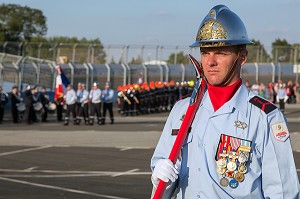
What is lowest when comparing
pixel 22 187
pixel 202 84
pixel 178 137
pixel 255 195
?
pixel 22 187

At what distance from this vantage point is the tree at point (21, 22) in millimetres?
89312

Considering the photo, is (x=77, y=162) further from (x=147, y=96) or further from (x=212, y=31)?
(x=147, y=96)

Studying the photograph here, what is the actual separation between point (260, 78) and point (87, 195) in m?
47.0

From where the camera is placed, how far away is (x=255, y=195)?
4.14 metres

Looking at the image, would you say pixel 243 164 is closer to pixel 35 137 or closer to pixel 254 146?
pixel 254 146

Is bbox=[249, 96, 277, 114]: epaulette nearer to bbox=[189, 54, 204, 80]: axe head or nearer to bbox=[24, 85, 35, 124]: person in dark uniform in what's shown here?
bbox=[189, 54, 204, 80]: axe head

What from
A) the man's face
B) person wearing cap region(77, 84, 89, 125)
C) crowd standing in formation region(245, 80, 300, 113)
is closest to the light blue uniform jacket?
the man's face

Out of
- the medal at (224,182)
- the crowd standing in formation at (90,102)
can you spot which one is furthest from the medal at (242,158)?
the crowd standing in formation at (90,102)

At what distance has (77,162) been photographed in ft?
59.0

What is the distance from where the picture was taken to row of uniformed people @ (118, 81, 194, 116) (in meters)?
41.7

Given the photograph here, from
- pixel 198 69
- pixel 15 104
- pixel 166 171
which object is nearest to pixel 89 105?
pixel 15 104

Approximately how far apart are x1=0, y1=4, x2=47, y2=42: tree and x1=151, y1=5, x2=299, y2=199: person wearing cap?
85.1 metres

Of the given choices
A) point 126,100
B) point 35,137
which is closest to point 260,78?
point 126,100

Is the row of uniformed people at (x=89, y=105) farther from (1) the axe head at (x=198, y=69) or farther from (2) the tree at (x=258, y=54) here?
(2) the tree at (x=258, y=54)
